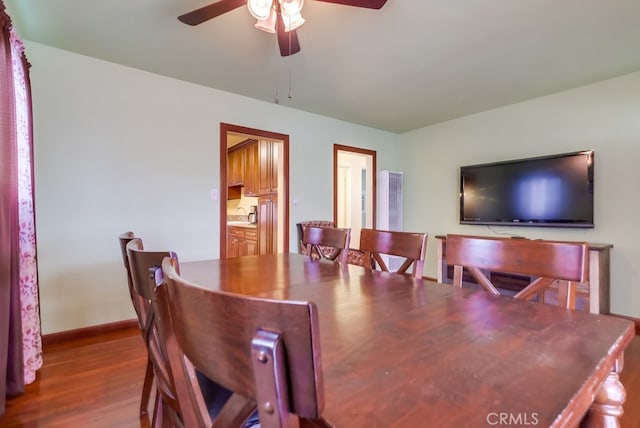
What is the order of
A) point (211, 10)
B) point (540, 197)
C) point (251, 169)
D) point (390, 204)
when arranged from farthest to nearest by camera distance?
1. point (251, 169)
2. point (390, 204)
3. point (540, 197)
4. point (211, 10)

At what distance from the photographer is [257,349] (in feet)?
1.07

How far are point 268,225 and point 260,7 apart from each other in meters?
2.92

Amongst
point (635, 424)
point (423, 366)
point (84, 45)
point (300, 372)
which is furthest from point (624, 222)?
point (84, 45)

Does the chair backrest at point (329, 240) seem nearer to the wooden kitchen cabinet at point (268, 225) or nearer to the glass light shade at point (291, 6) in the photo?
the glass light shade at point (291, 6)

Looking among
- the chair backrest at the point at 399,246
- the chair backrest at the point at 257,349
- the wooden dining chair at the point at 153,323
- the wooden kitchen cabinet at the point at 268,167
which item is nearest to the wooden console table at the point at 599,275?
the chair backrest at the point at 399,246

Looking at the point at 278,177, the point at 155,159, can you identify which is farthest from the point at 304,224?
the point at 155,159

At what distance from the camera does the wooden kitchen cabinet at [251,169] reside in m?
4.55

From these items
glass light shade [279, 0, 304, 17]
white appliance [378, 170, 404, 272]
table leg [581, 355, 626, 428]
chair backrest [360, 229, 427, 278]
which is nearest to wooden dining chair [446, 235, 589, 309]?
chair backrest [360, 229, 427, 278]

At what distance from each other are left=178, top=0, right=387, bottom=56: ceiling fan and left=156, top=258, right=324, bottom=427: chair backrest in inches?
63.2

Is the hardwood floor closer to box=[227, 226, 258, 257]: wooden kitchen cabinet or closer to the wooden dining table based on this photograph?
the wooden dining table

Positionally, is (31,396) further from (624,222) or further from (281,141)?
(624,222)
